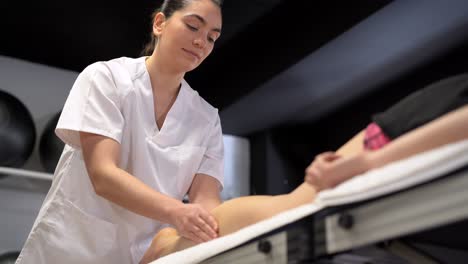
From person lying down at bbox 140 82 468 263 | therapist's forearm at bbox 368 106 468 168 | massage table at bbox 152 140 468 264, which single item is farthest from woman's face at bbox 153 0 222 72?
therapist's forearm at bbox 368 106 468 168

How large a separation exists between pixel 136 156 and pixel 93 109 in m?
0.17

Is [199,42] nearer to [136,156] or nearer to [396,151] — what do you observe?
[136,156]

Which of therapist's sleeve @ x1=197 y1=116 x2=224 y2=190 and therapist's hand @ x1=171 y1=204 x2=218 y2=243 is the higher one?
Result: therapist's sleeve @ x1=197 y1=116 x2=224 y2=190

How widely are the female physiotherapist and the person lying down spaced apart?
0.36 feet

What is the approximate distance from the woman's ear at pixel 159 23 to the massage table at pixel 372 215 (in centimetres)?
86

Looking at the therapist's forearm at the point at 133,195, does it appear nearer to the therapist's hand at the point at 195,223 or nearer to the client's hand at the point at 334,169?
the therapist's hand at the point at 195,223

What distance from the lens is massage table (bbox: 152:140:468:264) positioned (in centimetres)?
71

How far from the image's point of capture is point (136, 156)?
1.57m

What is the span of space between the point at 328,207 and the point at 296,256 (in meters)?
0.09

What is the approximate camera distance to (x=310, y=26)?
2787mm

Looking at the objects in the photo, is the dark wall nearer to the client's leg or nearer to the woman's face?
the woman's face

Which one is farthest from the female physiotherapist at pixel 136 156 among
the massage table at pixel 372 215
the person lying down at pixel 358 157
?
the massage table at pixel 372 215

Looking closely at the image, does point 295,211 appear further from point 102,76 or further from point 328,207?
point 102,76

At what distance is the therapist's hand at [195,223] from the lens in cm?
125
